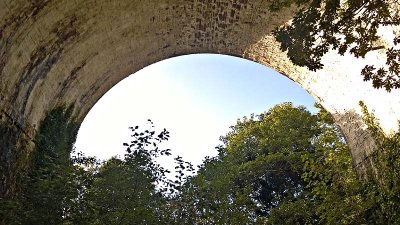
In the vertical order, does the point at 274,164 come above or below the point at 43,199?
above

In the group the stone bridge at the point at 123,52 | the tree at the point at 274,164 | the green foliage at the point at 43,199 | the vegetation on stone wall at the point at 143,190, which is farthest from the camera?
the tree at the point at 274,164

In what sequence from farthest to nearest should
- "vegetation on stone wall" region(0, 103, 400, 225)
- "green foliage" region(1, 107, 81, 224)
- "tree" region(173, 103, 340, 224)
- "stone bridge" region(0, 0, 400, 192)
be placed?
"tree" region(173, 103, 340, 224), "stone bridge" region(0, 0, 400, 192), "vegetation on stone wall" region(0, 103, 400, 225), "green foliage" region(1, 107, 81, 224)

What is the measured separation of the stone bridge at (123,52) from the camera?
24.8 feet

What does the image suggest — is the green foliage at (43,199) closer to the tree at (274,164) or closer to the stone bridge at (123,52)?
the stone bridge at (123,52)

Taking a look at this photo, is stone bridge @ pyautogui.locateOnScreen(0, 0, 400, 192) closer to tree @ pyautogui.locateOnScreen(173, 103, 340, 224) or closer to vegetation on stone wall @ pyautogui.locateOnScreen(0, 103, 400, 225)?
vegetation on stone wall @ pyautogui.locateOnScreen(0, 103, 400, 225)

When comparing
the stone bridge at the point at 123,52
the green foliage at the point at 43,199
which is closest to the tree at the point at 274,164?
the stone bridge at the point at 123,52

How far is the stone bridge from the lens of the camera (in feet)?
24.8

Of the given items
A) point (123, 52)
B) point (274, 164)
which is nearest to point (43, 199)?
point (123, 52)

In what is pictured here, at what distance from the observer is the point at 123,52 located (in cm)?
1082

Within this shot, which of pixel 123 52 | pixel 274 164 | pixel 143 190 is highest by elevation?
pixel 274 164

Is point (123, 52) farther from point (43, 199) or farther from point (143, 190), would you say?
point (43, 199)

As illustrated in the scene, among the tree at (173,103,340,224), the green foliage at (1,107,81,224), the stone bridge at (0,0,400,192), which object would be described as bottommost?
the green foliage at (1,107,81,224)

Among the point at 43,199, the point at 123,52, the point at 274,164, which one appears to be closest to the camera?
the point at 43,199

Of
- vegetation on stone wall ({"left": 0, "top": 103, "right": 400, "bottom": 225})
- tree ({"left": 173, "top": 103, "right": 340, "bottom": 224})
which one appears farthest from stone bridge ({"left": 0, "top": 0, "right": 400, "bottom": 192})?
tree ({"left": 173, "top": 103, "right": 340, "bottom": 224})
